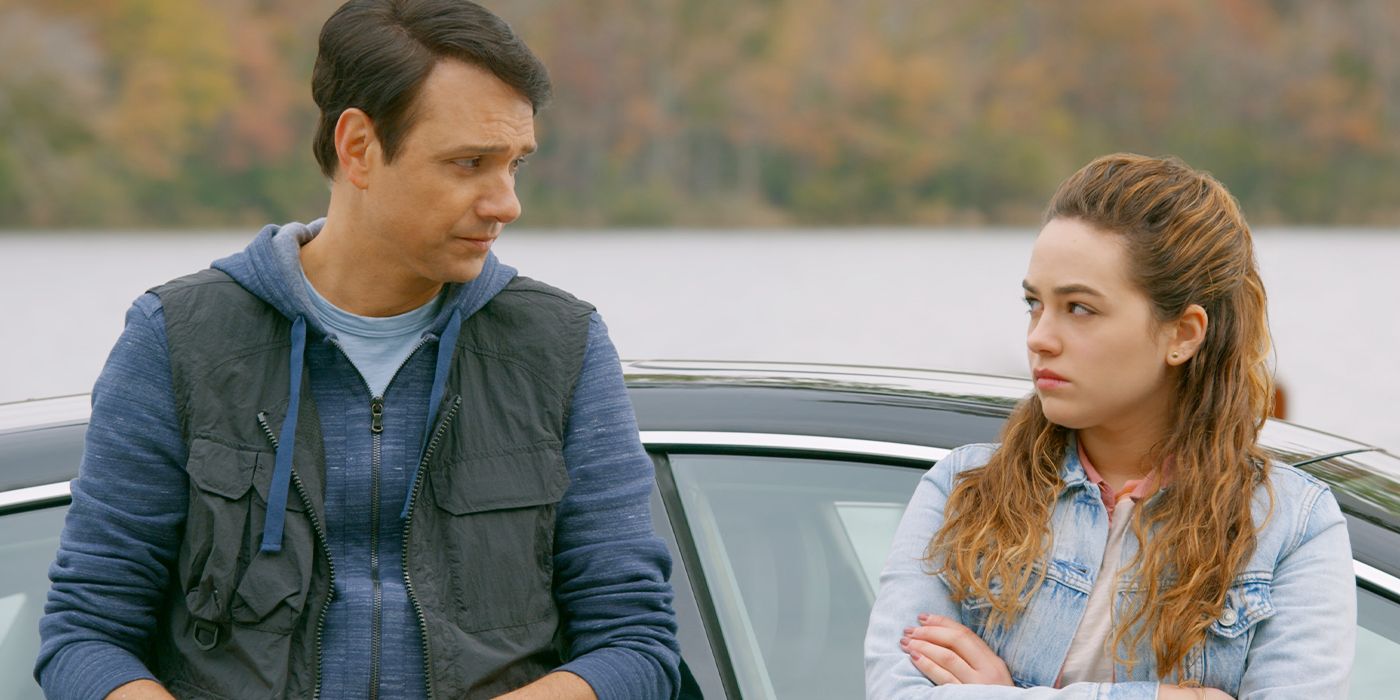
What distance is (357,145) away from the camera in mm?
2176

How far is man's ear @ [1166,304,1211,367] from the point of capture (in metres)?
2.01

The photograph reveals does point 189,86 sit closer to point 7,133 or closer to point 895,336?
point 7,133

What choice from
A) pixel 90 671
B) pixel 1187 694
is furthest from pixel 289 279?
pixel 1187 694

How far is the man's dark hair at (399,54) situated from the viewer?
213cm

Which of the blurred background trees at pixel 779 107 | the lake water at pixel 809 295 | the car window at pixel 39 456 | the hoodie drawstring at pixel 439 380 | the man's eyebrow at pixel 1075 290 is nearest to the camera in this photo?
the man's eyebrow at pixel 1075 290

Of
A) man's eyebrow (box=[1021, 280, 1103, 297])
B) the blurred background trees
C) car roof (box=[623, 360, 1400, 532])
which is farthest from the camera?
the blurred background trees

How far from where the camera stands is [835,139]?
76.8 ft

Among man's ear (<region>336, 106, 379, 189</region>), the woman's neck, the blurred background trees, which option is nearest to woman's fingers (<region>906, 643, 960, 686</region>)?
the woman's neck

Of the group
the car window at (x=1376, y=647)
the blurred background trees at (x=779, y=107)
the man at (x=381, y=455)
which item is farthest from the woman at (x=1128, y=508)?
the blurred background trees at (x=779, y=107)

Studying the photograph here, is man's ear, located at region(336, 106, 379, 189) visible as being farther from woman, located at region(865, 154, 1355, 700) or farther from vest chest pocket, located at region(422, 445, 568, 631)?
woman, located at region(865, 154, 1355, 700)

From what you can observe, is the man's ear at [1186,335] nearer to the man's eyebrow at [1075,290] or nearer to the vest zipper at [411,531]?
the man's eyebrow at [1075,290]

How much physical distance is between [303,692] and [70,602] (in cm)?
33

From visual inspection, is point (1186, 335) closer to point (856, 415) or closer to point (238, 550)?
point (856, 415)

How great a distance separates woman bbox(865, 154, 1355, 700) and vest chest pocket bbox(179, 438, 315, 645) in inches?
29.7
